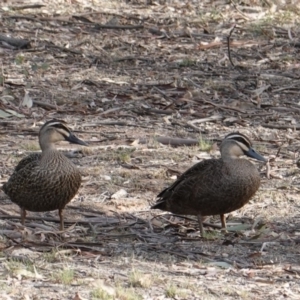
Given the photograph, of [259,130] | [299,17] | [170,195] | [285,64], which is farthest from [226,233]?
[299,17]

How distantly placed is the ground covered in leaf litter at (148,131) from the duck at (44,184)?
21 cm

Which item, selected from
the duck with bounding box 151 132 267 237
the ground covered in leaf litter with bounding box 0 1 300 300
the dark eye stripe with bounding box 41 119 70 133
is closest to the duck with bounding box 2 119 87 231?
the ground covered in leaf litter with bounding box 0 1 300 300

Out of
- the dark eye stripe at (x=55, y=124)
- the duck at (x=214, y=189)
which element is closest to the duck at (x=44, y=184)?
the dark eye stripe at (x=55, y=124)

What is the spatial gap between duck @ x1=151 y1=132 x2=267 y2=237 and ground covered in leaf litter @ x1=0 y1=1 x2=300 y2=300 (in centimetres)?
21

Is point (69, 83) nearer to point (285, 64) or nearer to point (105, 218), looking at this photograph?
point (285, 64)

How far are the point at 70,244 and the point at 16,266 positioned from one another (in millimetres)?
909

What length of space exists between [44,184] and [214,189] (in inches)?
58.6

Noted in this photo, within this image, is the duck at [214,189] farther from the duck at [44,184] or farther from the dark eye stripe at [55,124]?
the dark eye stripe at [55,124]

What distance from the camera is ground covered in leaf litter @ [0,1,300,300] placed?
8.34m

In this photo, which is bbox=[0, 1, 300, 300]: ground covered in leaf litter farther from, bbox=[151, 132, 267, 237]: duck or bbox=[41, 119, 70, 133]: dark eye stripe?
bbox=[41, 119, 70, 133]: dark eye stripe

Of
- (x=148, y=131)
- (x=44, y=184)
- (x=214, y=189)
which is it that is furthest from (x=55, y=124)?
(x=148, y=131)

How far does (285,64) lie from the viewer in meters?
17.4

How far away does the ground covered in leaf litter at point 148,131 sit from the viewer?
27.3 ft

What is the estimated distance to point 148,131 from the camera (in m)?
13.6
